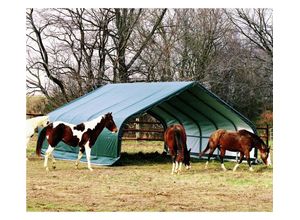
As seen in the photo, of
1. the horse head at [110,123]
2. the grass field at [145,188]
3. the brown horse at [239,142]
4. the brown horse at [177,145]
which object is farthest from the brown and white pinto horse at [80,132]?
the brown horse at [239,142]

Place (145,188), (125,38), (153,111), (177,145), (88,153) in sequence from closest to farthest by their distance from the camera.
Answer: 1. (145,188)
2. (177,145)
3. (88,153)
4. (153,111)
5. (125,38)

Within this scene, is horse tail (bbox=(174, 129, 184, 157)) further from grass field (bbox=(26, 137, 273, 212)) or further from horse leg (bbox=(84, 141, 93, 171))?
horse leg (bbox=(84, 141, 93, 171))

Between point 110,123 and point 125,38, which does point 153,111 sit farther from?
point 125,38

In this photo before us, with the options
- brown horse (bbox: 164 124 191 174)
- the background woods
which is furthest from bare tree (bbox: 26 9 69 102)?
brown horse (bbox: 164 124 191 174)

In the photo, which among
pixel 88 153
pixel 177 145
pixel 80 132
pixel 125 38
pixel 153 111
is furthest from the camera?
pixel 125 38

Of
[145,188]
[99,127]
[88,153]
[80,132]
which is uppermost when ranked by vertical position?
[99,127]

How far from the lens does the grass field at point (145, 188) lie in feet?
32.6

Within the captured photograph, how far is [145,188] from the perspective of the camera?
36.4 feet

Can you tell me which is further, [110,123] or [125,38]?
[125,38]

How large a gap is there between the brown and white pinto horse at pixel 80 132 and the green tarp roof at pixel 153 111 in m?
0.22

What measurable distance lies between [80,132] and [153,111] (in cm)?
412

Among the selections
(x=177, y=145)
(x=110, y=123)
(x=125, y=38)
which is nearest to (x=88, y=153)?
(x=110, y=123)
